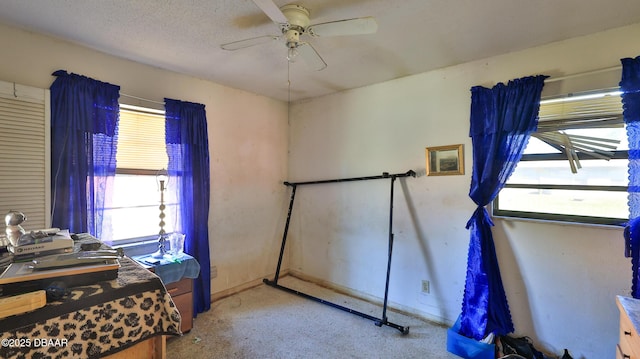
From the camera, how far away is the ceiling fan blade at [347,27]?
151cm

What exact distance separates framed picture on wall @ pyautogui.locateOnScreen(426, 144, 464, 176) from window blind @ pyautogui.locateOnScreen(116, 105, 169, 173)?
2.44m

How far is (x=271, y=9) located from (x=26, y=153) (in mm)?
1939

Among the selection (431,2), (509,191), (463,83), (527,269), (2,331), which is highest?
(431,2)

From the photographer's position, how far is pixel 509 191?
2.35 meters

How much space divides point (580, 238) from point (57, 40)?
3.96m

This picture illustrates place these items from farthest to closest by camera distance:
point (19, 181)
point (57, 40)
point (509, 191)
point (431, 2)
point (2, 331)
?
point (509, 191) → point (57, 40) → point (19, 181) → point (431, 2) → point (2, 331)

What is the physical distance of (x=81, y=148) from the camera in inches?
85.4

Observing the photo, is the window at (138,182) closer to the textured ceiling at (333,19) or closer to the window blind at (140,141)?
the window blind at (140,141)

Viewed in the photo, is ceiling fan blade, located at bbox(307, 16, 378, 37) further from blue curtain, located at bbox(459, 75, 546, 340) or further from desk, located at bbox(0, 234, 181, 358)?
desk, located at bbox(0, 234, 181, 358)

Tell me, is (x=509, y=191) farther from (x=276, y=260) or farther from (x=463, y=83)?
(x=276, y=260)

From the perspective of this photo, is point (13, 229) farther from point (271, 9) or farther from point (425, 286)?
point (425, 286)

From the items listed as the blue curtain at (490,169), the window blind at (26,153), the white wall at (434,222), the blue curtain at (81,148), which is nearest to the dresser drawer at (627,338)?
the white wall at (434,222)

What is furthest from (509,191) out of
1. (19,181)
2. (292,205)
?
(19,181)

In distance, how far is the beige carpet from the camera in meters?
2.21
